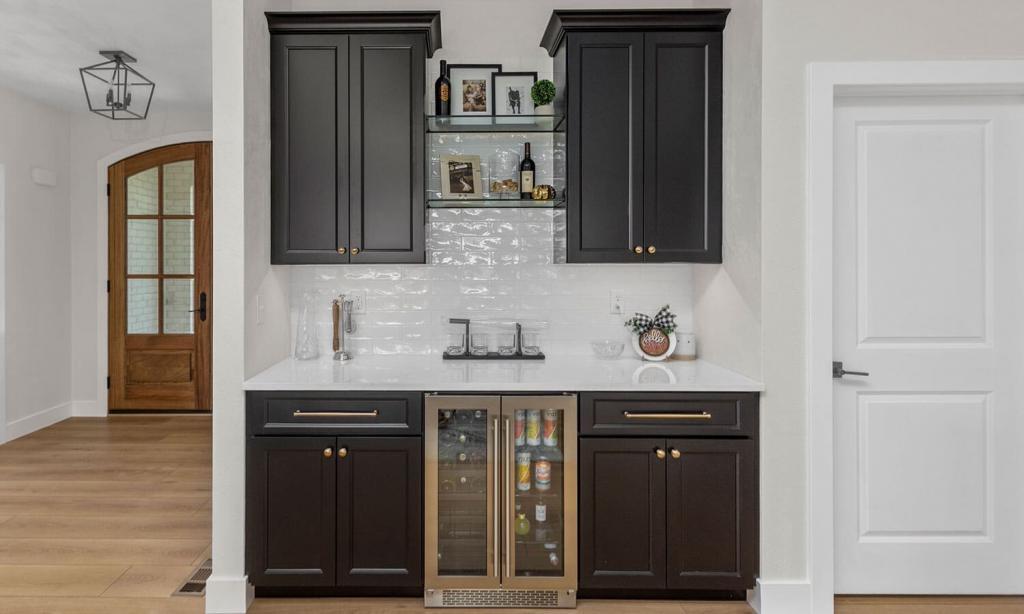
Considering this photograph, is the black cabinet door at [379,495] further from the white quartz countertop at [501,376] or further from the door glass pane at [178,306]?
the door glass pane at [178,306]

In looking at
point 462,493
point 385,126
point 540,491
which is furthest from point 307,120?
point 540,491

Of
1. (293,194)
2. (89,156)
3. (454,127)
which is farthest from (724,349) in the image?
(89,156)

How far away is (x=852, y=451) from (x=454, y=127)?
7.14 ft

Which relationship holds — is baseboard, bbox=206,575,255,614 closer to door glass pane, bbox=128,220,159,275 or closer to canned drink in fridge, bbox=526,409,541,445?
canned drink in fridge, bbox=526,409,541,445

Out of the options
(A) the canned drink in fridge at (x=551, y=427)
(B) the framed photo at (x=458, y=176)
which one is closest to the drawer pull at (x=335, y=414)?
(A) the canned drink in fridge at (x=551, y=427)

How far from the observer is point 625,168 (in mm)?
2740

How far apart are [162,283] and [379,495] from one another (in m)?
4.38

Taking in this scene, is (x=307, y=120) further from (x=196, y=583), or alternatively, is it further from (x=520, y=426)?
(x=196, y=583)

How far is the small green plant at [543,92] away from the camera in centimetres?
287

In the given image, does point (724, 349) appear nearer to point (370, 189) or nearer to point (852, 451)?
point (852, 451)

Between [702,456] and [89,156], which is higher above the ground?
[89,156]

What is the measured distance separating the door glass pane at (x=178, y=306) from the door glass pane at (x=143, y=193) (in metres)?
0.68

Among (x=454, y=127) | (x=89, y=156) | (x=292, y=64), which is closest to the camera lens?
(x=292, y=64)

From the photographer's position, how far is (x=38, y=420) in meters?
5.32
